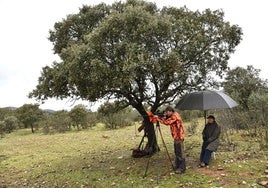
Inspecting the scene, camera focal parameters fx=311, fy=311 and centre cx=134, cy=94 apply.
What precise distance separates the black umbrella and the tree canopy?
2.75ft

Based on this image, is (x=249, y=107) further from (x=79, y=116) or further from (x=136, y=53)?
(x=79, y=116)

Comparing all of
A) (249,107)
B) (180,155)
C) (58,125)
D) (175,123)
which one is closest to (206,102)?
(175,123)

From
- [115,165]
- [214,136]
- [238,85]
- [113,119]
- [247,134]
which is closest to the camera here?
[214,136]

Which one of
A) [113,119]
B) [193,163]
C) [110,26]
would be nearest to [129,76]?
[110,26]

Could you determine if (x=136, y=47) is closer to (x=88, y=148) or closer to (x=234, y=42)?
(x=234, y=42)

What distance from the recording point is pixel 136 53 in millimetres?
8945

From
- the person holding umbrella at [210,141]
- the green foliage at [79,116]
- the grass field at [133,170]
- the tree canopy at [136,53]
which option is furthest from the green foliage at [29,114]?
the person holding umbrella at [210,141]

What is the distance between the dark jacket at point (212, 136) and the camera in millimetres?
9985

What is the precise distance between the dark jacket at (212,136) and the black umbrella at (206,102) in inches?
29.7

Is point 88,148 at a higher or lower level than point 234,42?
lower

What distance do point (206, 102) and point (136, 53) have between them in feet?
9.02

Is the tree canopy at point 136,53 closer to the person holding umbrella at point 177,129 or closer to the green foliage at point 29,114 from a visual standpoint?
the person holding umbrella at point 177,129

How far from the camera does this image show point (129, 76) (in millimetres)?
8820

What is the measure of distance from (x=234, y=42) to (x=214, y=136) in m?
3.77
